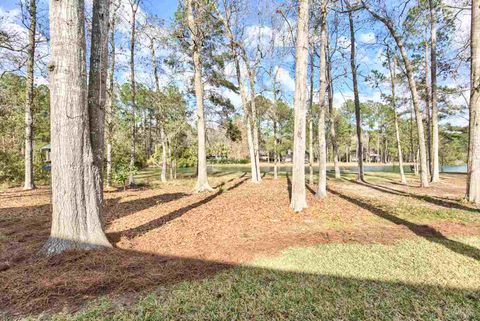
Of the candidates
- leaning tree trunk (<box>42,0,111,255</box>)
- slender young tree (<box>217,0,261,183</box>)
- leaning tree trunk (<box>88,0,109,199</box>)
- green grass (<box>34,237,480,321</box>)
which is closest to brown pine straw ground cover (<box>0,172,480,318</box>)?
green grass (<box>34,237,480,321</box>)

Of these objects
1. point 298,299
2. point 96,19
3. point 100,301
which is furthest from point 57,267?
point 96,19

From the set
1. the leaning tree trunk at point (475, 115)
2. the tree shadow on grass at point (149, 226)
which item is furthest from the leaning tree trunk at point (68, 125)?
the leaning tree trunk at point (475, 115)

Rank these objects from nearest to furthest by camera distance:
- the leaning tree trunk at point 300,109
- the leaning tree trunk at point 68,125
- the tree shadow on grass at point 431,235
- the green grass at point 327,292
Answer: the green grass at point 327,292 → the leaning tree trunk at point 68,125 → the tree shadow on grass at point 431,235 → the leaning tree trunk at point 300,109

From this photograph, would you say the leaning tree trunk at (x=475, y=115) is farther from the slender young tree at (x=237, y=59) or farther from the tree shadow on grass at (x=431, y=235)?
the slender young tree at (x=237, y=59)

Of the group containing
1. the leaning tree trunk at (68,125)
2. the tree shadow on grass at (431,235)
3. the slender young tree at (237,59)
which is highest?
the slender young tree at (237,59)

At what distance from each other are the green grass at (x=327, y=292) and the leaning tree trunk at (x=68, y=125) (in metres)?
1.61

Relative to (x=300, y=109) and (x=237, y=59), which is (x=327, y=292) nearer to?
(x=300, y=109)

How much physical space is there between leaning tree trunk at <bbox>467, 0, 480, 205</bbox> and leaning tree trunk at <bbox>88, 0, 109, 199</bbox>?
29.5ft

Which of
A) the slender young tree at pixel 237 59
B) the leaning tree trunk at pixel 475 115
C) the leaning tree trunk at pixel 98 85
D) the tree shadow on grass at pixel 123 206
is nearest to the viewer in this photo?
the leaning tree trunk at pixel 98 85

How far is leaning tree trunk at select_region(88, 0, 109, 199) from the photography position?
13.0ft

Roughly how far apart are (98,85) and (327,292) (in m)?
4.36

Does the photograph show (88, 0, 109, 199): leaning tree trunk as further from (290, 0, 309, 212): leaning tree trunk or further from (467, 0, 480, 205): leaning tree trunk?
(467, 0, 480, 205): leaning tree trunk

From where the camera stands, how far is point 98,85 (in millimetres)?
4160

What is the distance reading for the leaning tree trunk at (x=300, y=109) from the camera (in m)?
6.83
